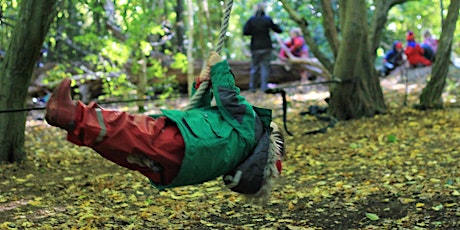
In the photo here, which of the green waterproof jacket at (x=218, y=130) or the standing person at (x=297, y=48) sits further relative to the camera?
the standing person at (x=297, y=48)

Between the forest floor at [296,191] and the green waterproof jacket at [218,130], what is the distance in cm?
127

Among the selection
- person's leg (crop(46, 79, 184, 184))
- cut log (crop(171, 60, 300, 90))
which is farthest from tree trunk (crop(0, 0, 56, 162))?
cut log (crop(171, 60, 300, 90))

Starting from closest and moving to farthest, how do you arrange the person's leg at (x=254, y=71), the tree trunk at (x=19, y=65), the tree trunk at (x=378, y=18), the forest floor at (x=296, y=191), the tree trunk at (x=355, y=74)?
1. the forest floor at (x=296, y=191)
2. the tree trunk at (x=19, y=65)
3. the tree trunk at (x=355, y=74)
4. the tree trunk at (x=378, y=18)
5. the person's leg at (x=254, y=71)

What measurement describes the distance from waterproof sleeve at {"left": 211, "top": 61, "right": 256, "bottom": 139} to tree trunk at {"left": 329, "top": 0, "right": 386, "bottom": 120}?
5379mm

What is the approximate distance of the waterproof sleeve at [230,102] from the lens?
10.2ft

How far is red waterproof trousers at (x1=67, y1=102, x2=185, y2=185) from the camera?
263cm

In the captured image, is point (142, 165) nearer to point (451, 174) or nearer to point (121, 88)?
point (451, 174)

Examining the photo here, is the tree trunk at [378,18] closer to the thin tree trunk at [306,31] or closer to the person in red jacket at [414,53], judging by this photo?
the thin tree trunk at [306,31]

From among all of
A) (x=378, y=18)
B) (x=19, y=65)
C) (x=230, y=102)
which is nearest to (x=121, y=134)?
(x=230, y=102)

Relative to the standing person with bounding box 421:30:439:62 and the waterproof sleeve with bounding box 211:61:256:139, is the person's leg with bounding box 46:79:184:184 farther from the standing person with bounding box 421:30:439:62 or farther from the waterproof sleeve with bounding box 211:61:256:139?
the standing person with bounding box 421:30:439:62

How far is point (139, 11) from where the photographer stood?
876 centimetres

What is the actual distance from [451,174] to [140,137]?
136 inches

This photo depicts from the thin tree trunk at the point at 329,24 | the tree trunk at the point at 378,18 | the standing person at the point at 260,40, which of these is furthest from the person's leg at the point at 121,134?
the standing person at the point at 260,40

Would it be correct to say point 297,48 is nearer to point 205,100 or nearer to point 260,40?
point 260,40
